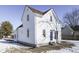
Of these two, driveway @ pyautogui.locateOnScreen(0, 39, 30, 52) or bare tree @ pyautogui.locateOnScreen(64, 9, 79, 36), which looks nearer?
bare tree @ pyautogui.locateOnScreen(64, 9, 79, 36)

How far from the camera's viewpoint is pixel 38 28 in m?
2.93

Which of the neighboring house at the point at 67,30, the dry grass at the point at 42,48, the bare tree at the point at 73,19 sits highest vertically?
the bare tree at the point at 73,19

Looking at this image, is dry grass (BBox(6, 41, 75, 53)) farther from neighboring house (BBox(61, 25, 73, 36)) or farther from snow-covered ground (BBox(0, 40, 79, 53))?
neighboring house (BBox(61, 25, 73, 36))

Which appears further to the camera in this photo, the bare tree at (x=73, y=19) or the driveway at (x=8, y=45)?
the driveway at (x=8, y=45)

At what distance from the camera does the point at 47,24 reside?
114 inches

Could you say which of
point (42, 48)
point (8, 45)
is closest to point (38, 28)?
point (42, 48)

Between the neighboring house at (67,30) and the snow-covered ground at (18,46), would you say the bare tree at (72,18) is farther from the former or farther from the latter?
the snow-covered ground at (18,46)

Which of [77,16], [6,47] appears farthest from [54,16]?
[6,47]

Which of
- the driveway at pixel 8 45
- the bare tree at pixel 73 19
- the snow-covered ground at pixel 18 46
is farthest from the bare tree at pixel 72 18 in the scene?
the driveway at pixel 8 45

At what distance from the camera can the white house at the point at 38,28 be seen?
290 centimetres

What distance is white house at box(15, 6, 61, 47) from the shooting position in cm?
290

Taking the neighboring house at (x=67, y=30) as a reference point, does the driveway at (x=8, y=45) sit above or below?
below

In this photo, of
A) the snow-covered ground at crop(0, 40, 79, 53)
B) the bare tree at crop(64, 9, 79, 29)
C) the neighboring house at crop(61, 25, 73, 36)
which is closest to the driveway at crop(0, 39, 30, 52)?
the snow-covered ground at crop(0, 40, 79, 53)
